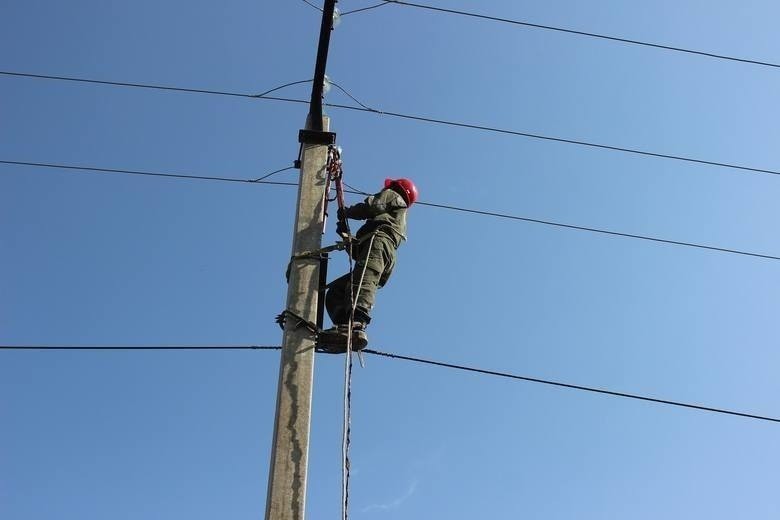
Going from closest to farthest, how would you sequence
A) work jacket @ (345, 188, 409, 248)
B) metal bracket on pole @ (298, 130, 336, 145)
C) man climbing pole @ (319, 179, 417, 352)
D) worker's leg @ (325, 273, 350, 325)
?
man climbing pole @ (319, 179, 417, 352)
worker's leg @ (325, 273, 350, 325)
metal bracket on pole @ (298, 130, 336, 145)
work jacket @ (345, 188, 409, 248)

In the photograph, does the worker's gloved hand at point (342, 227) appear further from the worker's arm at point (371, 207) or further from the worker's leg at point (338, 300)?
the worker's leg at point (338, 300)

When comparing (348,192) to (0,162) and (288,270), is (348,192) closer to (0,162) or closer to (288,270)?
(288,270)

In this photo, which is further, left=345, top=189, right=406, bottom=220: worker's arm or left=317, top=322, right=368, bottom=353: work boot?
left=345, top=189, right=406, bottom=220: worker's arm

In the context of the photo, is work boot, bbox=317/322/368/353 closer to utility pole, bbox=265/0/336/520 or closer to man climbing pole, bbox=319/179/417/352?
man climbing pole, bbox=319/179/417/352

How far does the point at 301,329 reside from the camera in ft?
13.0

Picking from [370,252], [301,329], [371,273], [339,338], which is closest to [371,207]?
[370,252]

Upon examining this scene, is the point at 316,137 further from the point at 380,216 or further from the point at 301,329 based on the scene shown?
the point at 301,329

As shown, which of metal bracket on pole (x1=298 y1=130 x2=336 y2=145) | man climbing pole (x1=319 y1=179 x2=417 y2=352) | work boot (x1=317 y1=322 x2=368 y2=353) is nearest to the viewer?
work boot (x1=317 y1=322 x2=368 y2=353)

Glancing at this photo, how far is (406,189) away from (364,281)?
3.51 feet

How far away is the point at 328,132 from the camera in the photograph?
188 inches

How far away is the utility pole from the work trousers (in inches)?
12.4

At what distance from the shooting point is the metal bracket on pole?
478 centimetres

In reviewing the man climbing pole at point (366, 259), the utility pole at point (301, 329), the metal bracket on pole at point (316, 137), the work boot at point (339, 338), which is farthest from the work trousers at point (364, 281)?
the metal bracket on pole at point (316, 137)

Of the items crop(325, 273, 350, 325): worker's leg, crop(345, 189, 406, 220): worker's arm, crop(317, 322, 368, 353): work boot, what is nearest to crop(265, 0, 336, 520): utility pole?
crop(317, 322, 368, 353): work boot
